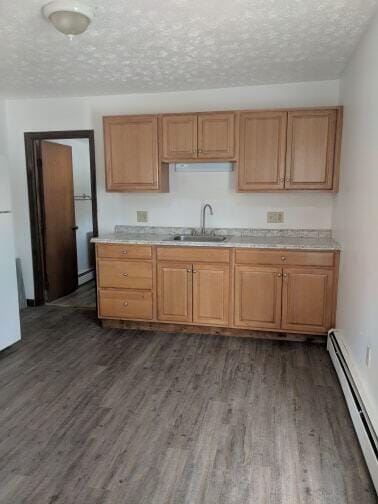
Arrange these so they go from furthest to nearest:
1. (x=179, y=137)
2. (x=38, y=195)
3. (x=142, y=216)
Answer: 1. (x=38, y=195)
2. (x=142, y=216)
3. (x=179, y=137)

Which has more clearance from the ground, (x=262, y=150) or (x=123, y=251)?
(x=262, y=150)

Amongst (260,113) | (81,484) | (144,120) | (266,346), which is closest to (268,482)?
(81,484)

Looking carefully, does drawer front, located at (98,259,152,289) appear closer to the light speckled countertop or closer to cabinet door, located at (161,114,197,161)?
the light speckled countertop

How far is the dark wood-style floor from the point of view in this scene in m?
1.82

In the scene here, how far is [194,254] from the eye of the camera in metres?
3.58

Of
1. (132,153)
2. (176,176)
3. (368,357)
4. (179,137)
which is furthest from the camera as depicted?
(176,176)

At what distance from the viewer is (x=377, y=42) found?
87.9 inches

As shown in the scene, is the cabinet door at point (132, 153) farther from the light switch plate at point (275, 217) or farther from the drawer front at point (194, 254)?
the light switch plate at point (275, 217)

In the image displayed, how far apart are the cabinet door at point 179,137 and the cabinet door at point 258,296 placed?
4.00ft

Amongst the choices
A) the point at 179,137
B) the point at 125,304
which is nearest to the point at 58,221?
the point at 125,304

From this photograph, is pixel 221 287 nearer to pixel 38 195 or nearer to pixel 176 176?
pixel 176 176

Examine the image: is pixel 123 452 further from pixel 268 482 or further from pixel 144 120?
pixel 144 120

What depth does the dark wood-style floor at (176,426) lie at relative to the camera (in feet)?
5.98

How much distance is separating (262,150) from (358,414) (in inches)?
91.2
